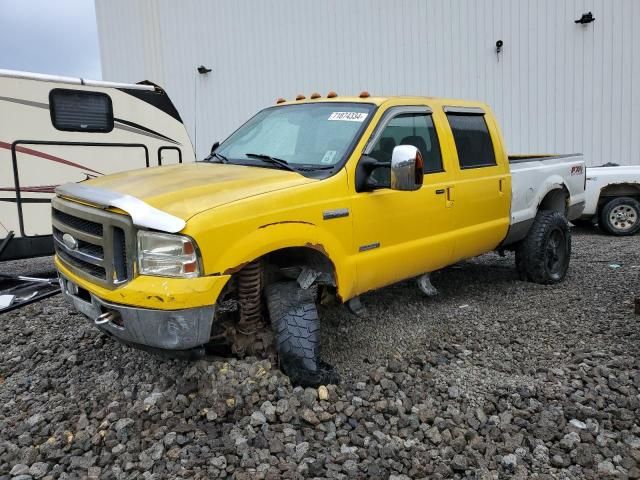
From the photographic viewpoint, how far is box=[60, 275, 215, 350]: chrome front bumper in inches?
121

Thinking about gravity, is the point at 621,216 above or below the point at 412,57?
below

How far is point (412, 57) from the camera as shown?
12023 millimetres

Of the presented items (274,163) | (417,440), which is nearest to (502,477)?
(417,440)

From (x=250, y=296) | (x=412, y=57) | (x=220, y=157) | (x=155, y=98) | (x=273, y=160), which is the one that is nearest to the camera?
(x=250, y=296)

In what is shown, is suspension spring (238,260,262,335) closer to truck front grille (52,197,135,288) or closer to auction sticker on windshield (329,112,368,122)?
truck front grille (52,197,135,288)

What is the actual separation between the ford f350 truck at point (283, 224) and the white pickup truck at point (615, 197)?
4.88 meters

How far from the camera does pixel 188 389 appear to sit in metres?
3.50

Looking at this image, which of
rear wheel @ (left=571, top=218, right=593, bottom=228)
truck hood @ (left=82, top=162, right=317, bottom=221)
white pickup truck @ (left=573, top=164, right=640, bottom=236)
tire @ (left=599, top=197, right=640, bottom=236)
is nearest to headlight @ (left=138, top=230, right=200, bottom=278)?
truck hood @ (left=82, top=162, right=317, bottom=221)

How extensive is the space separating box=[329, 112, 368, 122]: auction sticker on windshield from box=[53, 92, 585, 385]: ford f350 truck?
0.01 meters

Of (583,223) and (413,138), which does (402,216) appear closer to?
(413,138)

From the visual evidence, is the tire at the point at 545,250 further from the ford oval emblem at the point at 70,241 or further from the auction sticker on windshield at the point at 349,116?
the ford oval emblem at the point at 70,241

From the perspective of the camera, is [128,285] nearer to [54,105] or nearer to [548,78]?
[54,105]

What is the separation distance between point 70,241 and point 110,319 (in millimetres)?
708

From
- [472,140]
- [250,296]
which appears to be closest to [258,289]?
[250,296]
